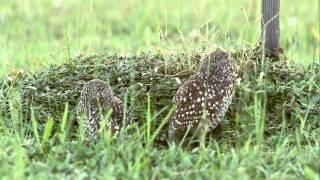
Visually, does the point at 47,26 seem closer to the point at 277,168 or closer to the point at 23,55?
the point at 23,55

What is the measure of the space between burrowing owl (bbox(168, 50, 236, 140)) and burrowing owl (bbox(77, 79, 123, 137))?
16.0 inches

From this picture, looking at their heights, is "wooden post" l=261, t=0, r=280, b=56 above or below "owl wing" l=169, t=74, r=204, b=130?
above

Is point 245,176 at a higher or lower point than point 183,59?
lower

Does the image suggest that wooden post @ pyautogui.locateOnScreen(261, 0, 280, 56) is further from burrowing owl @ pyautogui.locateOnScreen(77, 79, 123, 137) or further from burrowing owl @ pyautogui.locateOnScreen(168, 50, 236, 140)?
burrowing owl @ pyautogui.locateOnScreen(77, 79, 123, 137)

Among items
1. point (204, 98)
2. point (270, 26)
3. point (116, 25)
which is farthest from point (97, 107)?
point (116, 25)

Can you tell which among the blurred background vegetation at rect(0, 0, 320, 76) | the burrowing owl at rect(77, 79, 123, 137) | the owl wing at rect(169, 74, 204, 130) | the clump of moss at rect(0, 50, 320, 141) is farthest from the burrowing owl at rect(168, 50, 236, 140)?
the blurred background vegetation at rect(0, 0, 320, 76)

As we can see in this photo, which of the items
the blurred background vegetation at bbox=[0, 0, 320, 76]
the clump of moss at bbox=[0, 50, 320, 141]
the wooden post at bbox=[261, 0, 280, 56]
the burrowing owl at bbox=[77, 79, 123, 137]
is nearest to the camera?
the burrowing owl at bbox=[77, 79, 123, 137]

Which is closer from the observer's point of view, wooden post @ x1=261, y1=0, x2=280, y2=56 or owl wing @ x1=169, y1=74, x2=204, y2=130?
owl wing @ x1=169, y1=74, x2=204, y2=130

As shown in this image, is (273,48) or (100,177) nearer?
(100,177)

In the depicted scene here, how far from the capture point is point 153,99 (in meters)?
6.20

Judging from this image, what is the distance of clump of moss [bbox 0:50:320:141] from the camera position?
6062mm

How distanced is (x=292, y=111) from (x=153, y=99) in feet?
3.59

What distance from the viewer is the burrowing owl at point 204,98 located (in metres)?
5.62

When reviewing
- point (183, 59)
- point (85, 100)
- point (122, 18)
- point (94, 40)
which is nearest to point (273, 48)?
point (183, 59)
